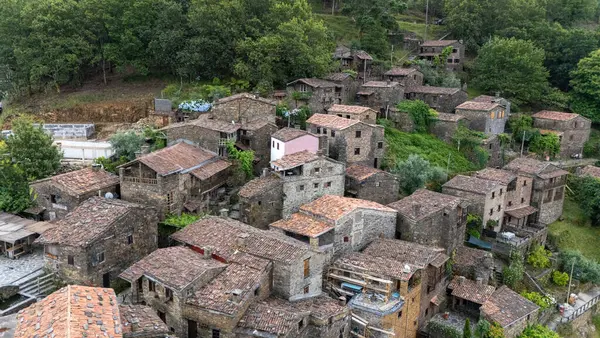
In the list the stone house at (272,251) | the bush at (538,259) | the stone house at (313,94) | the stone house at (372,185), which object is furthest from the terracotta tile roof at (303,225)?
the stone house at (313,94)

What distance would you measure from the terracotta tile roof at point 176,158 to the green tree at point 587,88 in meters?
47.6

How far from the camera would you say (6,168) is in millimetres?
36844

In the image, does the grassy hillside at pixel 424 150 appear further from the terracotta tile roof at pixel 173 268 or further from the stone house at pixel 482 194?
the terracotta tile roof at pixel 173 268

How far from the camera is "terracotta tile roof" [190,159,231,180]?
36.6m

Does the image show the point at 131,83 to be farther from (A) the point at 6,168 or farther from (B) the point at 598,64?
(B) the point at 598,64

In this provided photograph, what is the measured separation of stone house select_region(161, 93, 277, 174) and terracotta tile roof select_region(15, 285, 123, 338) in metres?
20.1

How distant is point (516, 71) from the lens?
6444cm

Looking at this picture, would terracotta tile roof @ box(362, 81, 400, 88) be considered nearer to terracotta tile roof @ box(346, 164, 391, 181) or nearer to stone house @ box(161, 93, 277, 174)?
stone house @ box(161, 93, 277, 174)

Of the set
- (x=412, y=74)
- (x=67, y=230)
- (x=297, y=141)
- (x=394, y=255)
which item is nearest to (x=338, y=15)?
(x=412, y=74)

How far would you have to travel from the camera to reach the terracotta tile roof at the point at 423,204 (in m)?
36.9

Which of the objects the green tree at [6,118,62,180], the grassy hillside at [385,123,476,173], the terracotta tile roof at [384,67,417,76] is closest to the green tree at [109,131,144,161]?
the green tree at [6,118,62,180]

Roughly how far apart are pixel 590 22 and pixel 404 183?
66597 mm

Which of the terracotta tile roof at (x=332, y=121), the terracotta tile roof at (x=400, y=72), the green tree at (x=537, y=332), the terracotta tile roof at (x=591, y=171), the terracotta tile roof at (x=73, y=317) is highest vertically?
the terracotta tile roof at (x=400, y=72)

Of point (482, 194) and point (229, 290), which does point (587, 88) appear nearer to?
point (482, 194)
